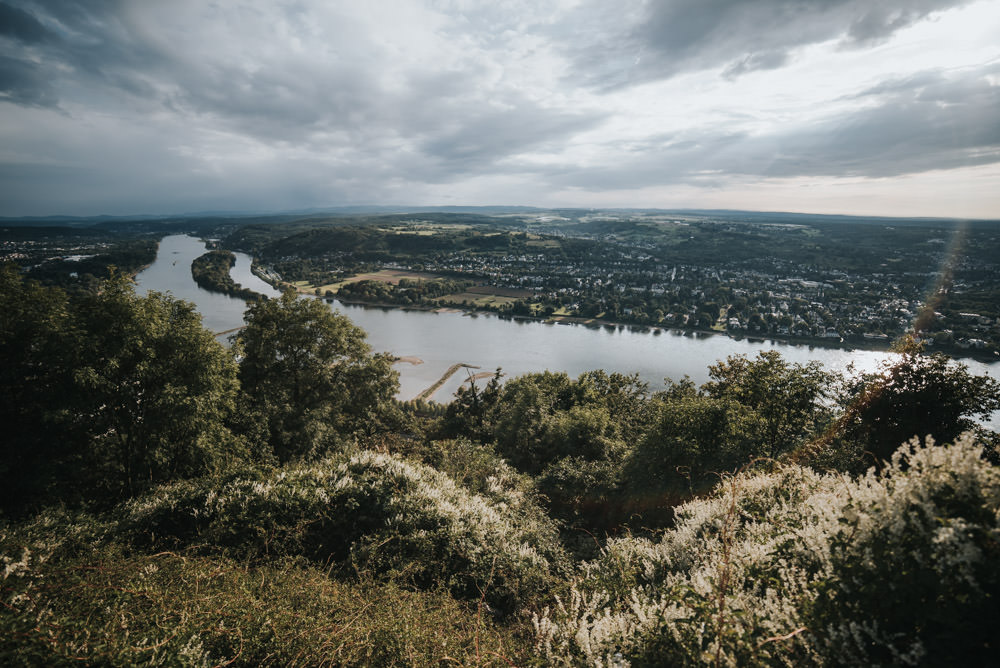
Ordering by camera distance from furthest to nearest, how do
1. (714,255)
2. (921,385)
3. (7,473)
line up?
(714,255), (921,385), (7,473)

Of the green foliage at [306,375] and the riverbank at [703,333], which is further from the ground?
the green foliage at [306,375]

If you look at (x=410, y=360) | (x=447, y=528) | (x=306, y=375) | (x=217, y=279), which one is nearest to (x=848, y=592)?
(x=447, y=528)

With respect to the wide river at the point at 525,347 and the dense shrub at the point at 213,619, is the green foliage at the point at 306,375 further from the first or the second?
the wide river at the point at 525,347

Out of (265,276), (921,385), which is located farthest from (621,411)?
(265,276)

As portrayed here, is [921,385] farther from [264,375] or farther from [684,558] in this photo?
[264,375]

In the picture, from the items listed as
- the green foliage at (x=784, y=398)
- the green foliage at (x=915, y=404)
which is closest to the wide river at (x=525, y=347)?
the green foliage at (x=784, y=398)

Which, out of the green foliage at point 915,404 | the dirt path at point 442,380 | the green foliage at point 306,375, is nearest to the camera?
the green foliage at point 915,404
